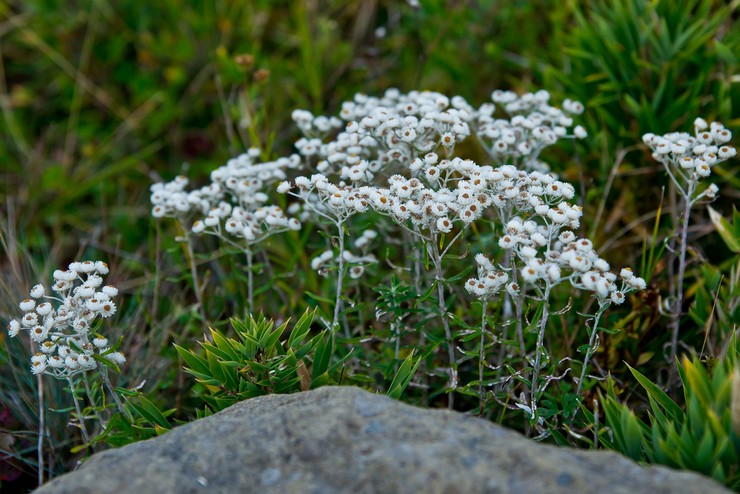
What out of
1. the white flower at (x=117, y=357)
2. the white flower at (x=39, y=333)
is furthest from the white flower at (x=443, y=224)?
the white flower at (x=39, y=333)

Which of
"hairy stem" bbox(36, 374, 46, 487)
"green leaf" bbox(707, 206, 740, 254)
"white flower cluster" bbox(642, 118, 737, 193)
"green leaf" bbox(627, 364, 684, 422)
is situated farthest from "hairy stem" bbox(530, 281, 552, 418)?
"hairy stem" bbox(36, 374, 46, 487)

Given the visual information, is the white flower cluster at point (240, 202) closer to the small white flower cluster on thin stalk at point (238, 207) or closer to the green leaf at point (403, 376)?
the small white flower cluster on thin stalk at point (238, 207)

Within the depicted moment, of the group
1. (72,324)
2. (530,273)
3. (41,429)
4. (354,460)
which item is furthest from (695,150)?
(41,429)

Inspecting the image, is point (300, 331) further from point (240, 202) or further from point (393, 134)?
point (393, 134)

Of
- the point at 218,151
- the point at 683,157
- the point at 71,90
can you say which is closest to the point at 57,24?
the point at 71,90

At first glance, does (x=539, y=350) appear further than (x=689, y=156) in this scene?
No

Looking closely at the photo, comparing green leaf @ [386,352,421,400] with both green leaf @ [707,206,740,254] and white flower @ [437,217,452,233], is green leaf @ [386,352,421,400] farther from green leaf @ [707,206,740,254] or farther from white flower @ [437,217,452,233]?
green leaf @ [707,206,740,254]

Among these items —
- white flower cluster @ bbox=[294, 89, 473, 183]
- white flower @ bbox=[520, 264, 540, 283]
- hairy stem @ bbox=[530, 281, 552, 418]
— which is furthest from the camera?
white flower cluster @ bbox=[294, 89, 473, 183]
